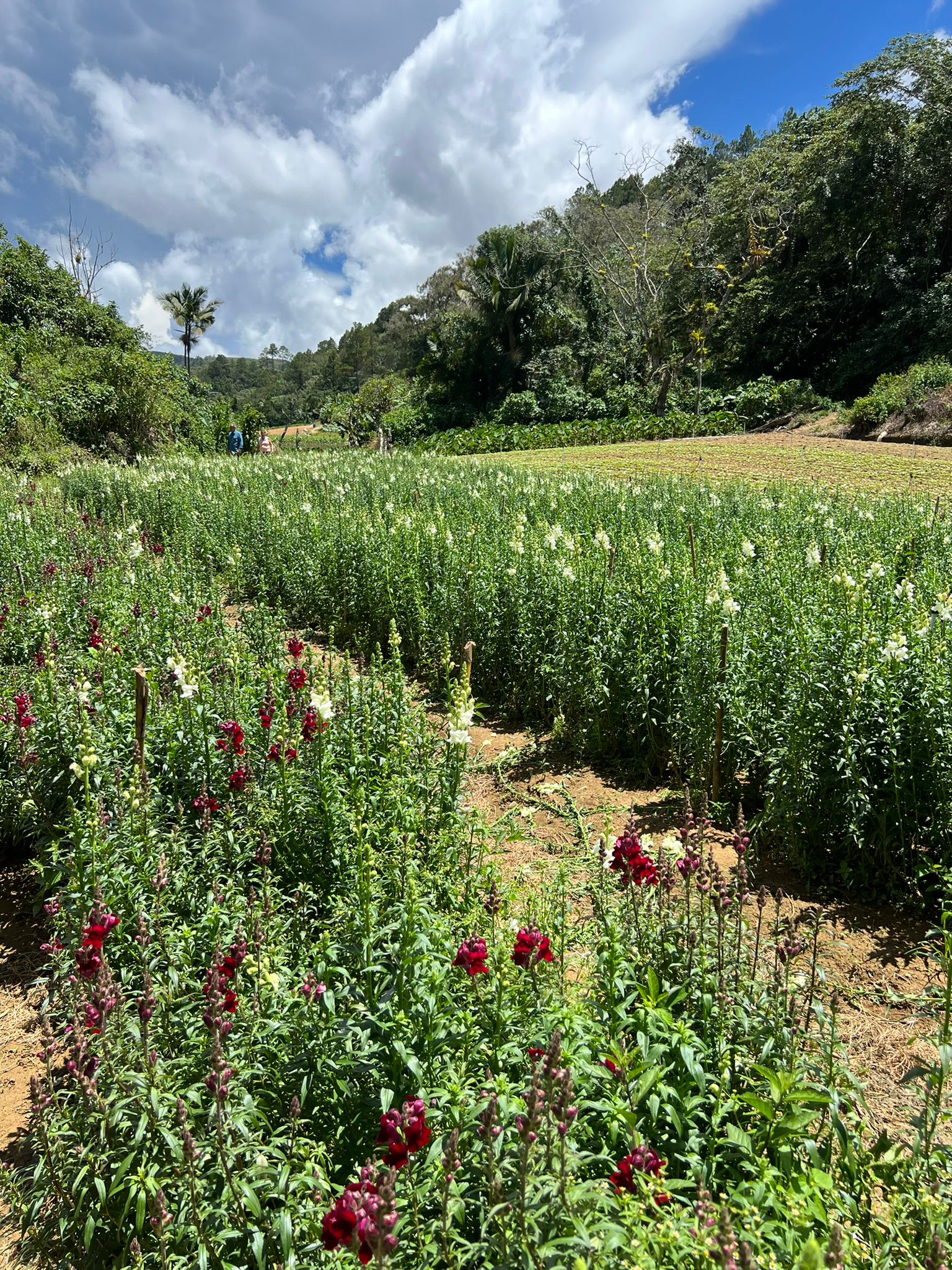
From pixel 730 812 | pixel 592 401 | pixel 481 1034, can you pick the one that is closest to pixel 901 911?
pixel 730 812

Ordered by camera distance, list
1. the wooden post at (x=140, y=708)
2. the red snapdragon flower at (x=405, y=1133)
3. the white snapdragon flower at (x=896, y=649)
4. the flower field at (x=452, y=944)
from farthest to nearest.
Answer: the white snapdragon flower at (x=896, y=649), the wooden post at (x=140, y=708), the flower field at (x=452, y=944), the red snapdragon flower at (x=405, y=1133)

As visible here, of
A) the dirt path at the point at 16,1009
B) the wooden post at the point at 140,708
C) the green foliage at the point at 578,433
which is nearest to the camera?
the dirt path at the point at 16,1009

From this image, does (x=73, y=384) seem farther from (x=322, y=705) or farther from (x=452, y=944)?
(x=452, y=944)

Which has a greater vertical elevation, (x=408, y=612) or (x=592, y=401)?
(x=592, y=401)

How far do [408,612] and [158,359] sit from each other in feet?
82.5

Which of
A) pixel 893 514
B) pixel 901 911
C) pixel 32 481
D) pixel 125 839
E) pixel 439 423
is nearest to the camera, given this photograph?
pixel 125 839

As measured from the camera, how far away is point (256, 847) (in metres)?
3.23

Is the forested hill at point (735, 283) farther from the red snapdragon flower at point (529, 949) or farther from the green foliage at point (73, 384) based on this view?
the red snapdragon flower at point (529, 949)

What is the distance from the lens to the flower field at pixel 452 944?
1.72m

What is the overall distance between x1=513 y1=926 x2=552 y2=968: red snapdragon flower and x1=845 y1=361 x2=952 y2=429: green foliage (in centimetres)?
2303

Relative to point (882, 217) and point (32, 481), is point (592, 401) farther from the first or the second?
point (32, 481)

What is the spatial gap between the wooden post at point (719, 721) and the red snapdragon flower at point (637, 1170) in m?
2.45

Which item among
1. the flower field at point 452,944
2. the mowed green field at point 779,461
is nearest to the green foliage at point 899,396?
the mowed green field at point 779,461

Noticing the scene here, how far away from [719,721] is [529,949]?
2317 mm
